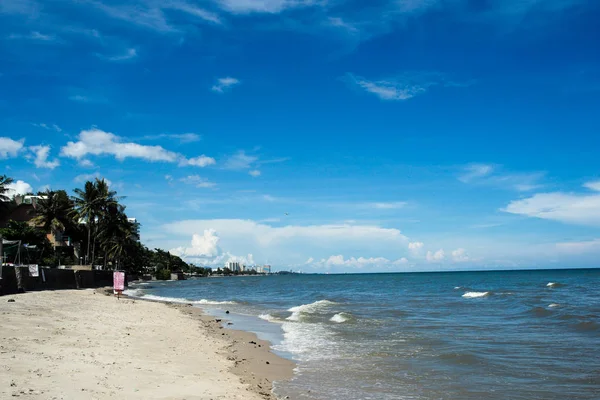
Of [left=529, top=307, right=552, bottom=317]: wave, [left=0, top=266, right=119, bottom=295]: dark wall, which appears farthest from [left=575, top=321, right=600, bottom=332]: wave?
[left=0, top=266, right=119, bottom=295]: dark wall

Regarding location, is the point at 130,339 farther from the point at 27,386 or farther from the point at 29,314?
the point at 27,386

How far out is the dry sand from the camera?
7594 millimetres

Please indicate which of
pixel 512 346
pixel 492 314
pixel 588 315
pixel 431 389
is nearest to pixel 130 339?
pixel 431 389

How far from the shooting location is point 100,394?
7234mm

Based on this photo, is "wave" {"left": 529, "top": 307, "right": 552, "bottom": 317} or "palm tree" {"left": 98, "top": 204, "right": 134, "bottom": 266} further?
"palm tree" {"left": 98, "top": 204, "right": 134, "bottom": 266}

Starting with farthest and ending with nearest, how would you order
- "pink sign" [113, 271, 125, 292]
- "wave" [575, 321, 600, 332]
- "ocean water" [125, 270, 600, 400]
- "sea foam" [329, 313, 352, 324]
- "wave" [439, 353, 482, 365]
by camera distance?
"pink sign" [113, 271, 125, 292]
"sea foam" [329, 313, 352, 324]
"wave" [575, 321, 600, 332]
"wave" [439, 353, 482, 365]
"ocean water" [125, 270, 600, 400]

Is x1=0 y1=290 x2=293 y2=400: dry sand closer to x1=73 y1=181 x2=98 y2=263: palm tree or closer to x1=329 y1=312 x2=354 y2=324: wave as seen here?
x1=329 y1=312 x2=354 y2=324: wave

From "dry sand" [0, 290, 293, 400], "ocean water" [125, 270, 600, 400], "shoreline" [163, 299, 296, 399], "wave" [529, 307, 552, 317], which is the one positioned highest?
"dry sand" [0, 290, 293, 400]

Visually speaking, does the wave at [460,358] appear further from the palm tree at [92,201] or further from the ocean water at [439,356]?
the palm tree at [92,201]

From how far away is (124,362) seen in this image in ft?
32.9

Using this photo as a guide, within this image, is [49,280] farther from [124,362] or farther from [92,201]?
[124,362]

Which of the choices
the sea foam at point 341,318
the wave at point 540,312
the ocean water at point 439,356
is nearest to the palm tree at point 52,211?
the ocean water at point 439,356

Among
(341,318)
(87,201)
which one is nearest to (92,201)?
(87,201)

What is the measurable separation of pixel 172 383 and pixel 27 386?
2.48m
